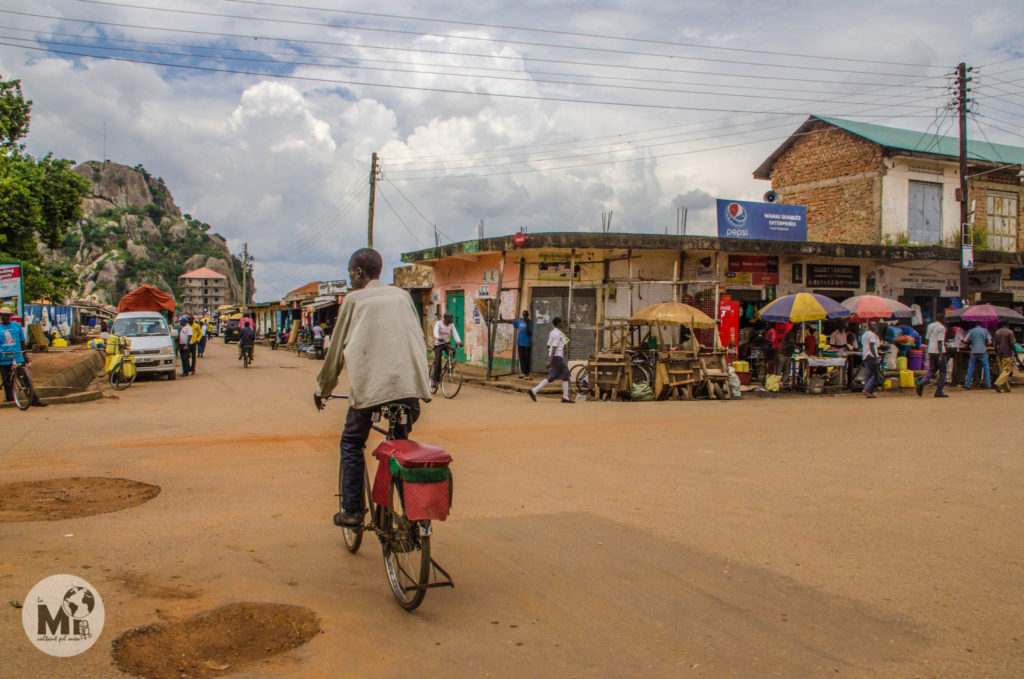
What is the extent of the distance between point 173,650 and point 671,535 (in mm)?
3444

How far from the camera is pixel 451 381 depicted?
55.1 ft

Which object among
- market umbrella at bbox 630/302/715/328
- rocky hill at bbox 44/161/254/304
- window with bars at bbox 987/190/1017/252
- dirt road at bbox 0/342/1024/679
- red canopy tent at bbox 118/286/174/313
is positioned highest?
rocky hill at bbox 44/161/254/304

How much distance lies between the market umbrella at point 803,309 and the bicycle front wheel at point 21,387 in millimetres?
15661

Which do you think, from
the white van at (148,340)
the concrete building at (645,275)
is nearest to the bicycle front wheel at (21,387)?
the white van at (148,340)

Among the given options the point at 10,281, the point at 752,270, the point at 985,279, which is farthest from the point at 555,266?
the point at 985,279

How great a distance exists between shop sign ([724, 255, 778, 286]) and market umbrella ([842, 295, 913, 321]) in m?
3.01

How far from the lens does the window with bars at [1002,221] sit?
1092 inches

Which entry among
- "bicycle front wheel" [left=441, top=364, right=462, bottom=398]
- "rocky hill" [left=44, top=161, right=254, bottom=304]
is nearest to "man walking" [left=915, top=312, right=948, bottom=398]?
"bicycle front wheel" [left=441, top=364, right=462, bottom=398]

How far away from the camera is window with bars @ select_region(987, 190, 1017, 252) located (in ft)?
91.0

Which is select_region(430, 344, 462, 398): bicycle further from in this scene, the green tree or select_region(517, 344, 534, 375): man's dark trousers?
the green tree

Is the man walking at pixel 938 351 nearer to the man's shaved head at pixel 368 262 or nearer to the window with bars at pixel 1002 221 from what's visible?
the window with bars at pixel 1002 221

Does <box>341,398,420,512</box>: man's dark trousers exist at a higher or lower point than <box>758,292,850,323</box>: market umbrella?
lower

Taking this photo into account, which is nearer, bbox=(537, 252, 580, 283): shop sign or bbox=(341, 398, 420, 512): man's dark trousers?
bbox=(341, 398, 420, 512): man's dark trousers

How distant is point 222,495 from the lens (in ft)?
20.9
